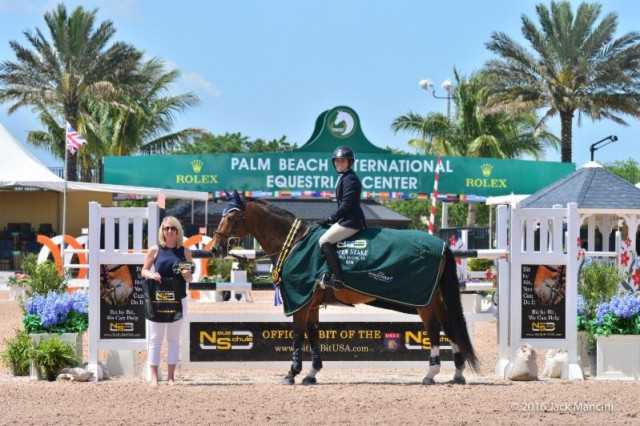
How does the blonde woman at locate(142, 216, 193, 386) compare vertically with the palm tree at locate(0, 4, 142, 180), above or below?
below

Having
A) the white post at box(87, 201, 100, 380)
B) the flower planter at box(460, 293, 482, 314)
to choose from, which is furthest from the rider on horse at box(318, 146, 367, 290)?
the flower planter at box(460, 293, 482, 314)

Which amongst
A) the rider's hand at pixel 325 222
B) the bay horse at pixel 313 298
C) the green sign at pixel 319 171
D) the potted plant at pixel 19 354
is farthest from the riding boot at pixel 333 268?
the green sign at pixel 319 171

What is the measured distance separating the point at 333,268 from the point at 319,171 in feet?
74.0

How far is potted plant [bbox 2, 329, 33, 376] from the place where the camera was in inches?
424

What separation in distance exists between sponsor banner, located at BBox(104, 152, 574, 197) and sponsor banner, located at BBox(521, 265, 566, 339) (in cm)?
2112

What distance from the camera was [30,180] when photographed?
1283 inches

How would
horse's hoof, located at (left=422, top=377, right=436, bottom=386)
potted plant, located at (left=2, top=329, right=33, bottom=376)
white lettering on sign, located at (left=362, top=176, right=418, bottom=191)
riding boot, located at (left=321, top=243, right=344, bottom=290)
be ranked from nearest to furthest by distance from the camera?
riding boot, located at (left=321, top=243, right=344, bottom=290), horse's hoof, located at (left=422, top=377, right=436, bottom=386), potted plant, located at (left=2, top=329, right=33, bottom=376), white lettering on sign, located at (left=362, top=176, right=418, bottom=191)

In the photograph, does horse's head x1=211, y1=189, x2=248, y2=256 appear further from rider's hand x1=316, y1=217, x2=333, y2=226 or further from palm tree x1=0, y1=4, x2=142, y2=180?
palm tree x1=0, y1=4, x2=142, y2=180

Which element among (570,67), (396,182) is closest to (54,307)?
(396,182)

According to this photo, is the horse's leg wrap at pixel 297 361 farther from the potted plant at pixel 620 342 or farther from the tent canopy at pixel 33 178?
the tent canopy at pixel 33 178

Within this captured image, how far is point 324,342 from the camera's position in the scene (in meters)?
11.2

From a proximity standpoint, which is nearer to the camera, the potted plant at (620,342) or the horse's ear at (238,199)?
the horse's ear at (238,199)

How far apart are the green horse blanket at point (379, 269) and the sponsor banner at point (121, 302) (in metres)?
1.59

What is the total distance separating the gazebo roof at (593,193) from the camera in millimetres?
20172
